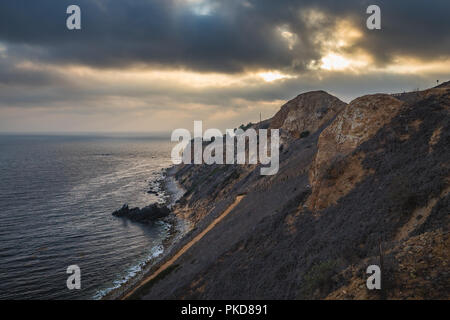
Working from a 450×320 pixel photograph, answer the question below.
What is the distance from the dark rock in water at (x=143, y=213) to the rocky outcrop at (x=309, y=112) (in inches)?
1266

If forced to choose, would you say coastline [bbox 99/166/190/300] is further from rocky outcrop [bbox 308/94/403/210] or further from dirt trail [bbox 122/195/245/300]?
rocky outcrop [bbox 308/94/403/210]

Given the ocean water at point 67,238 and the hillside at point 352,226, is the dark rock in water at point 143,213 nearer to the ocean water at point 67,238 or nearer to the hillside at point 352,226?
the ocean water at point 67,238

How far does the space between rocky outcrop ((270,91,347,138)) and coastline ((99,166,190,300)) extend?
95.8ft

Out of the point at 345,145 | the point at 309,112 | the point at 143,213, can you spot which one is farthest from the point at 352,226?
the point at 143,213

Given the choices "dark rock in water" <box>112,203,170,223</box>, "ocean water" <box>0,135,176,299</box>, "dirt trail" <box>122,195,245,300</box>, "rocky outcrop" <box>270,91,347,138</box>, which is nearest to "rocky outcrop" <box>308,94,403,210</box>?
"dirt trail" <box>122,195,245,300</box>

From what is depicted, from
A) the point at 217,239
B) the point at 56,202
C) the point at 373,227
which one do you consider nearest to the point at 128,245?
the point at 217,239

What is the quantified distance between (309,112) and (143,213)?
132 ft

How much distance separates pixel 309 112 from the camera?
191ft

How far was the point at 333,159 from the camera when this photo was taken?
24109mm

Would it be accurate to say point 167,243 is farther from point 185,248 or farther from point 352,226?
point 352,226

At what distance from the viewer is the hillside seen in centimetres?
1223

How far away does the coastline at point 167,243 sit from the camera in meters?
32.1
